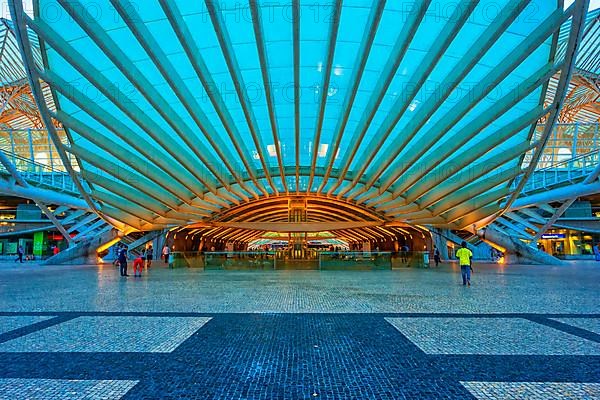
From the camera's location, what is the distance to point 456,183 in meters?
20.5

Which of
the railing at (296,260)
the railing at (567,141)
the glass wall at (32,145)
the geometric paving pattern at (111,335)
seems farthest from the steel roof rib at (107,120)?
the railing at (567,141)

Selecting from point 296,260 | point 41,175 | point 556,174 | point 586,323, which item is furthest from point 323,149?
point 41,175

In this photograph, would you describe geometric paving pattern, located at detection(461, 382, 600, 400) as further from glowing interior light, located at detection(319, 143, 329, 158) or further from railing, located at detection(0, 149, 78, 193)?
railing, located at detection(0, 149, 78, 193)

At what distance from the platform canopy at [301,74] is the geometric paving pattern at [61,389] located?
812 cm

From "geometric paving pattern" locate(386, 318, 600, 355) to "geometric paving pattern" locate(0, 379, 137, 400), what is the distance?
368 cm

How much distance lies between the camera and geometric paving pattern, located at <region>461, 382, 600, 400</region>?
3.34m

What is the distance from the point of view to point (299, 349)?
4.92 metres

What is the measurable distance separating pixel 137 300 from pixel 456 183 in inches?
681

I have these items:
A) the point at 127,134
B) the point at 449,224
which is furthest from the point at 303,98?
the point at 449,224

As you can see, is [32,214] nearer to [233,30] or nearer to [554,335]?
[233,30]

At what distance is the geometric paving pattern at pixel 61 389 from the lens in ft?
11.0

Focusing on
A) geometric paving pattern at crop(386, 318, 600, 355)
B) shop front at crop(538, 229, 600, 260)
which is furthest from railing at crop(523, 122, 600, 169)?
geometric paving pattern at crop(386, 318, 600, 355)

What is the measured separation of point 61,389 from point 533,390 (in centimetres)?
450

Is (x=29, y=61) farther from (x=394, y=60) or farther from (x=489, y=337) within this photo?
(x=489, y=337)
